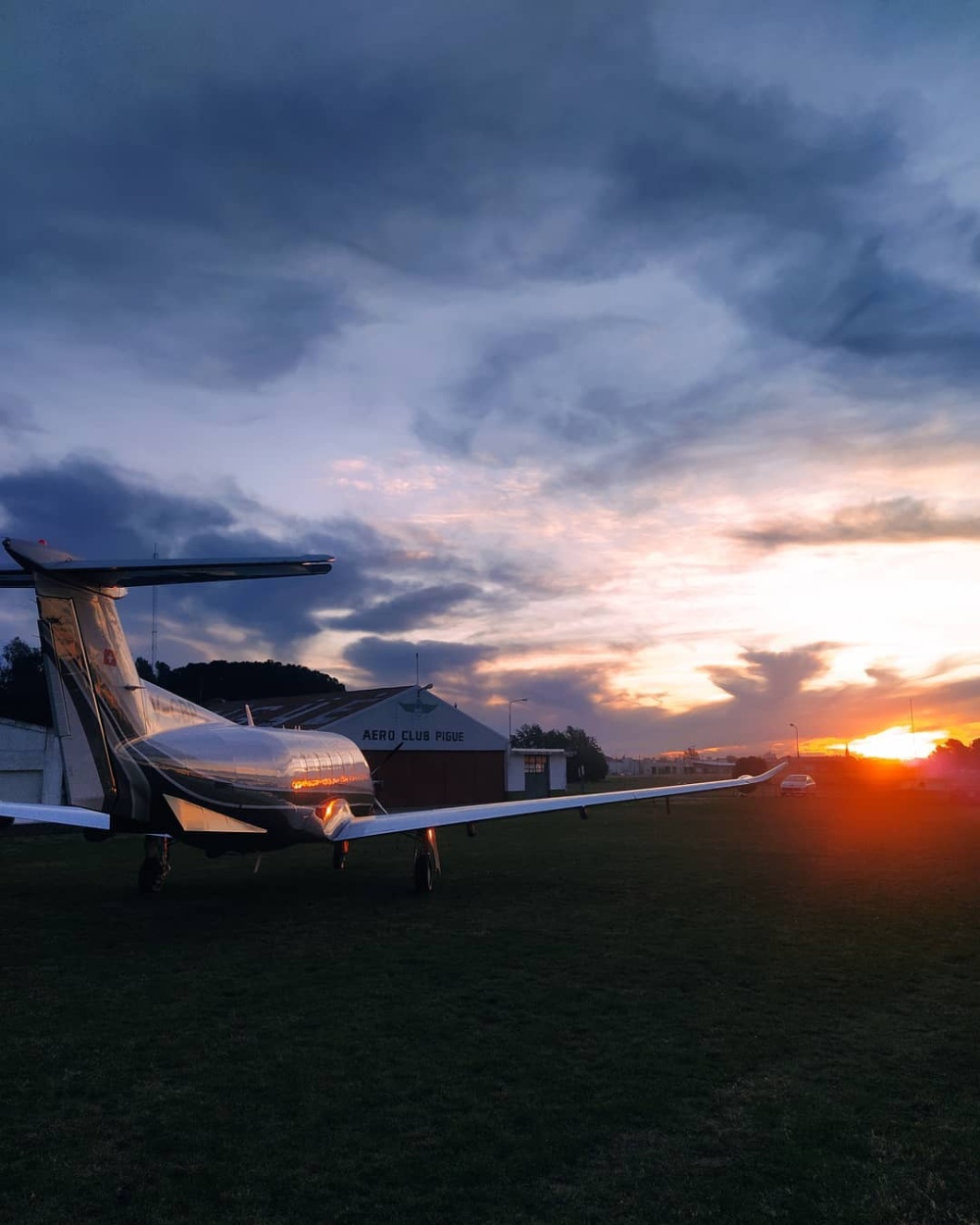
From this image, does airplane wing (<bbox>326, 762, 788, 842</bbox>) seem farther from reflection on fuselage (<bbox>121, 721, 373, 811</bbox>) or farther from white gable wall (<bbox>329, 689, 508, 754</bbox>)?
white gable wall (<bbox>329, 689, 508, 754</bbox>)

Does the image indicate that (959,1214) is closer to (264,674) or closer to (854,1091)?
(854,1091)

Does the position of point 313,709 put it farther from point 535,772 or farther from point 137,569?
point 137,569

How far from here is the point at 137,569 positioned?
47.2 ft

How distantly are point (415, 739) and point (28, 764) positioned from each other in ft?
73.0

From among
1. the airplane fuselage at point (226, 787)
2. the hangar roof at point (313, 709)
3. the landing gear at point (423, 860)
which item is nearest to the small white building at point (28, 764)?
the hangar roof at point (313, 709)

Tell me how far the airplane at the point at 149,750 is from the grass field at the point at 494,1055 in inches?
65.3

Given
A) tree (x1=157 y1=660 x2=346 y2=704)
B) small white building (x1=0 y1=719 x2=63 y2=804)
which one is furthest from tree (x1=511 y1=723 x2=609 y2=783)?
small white building (x1=0 y1=719 x2=63 y2=804)

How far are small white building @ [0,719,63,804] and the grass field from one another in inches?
750

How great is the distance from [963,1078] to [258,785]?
12.8 m

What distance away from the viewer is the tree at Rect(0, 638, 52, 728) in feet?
205

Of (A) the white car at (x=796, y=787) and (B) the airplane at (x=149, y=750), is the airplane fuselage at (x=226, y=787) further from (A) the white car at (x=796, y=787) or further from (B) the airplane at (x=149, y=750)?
(A) the white car at (x=796, y=787)

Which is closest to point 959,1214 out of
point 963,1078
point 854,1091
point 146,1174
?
point 854,1091

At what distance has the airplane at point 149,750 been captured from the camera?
1448 cm

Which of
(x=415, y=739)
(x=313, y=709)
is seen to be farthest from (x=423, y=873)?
(x=313, y=709)
